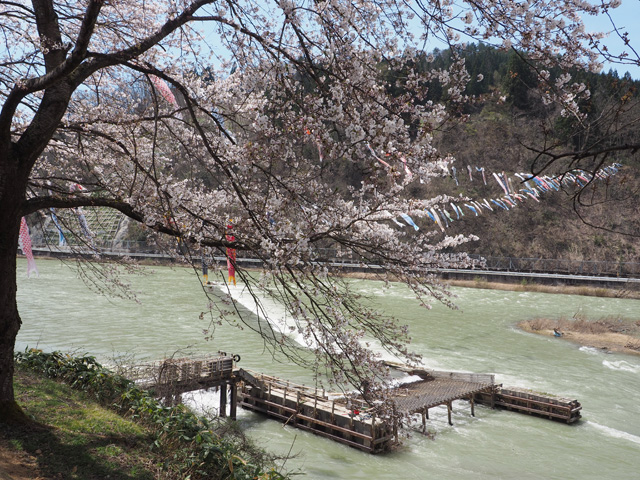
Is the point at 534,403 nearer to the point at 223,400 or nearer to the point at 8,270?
the point at 223,400

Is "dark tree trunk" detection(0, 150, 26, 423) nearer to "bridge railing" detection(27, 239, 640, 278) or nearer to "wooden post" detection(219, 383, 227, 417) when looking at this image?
"wooden post" detection(219, 383, 227, 417)

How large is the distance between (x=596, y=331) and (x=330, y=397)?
1761cm

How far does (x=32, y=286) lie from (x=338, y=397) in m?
25.5

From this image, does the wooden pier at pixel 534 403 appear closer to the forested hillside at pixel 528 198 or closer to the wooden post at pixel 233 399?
the wooden post at pixel 233 399

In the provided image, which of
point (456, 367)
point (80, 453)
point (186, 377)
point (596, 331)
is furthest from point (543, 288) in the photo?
point (80, 453)

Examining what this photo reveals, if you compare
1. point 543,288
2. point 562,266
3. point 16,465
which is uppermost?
point 562,266

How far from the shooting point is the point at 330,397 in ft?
43.5

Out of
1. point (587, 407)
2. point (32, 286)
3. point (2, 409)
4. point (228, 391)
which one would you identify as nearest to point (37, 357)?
point (2, 409)

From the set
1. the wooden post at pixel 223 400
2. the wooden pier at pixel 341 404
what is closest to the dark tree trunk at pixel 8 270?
the wooden pier at pixel 341 404

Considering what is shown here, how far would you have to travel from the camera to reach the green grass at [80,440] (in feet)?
16.8

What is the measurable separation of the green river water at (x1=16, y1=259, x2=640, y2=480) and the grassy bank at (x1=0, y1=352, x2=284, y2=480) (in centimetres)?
238

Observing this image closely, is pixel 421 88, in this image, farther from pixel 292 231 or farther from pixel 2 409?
pixel 2 409

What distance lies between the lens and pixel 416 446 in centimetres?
1194

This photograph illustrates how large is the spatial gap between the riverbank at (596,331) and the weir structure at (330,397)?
963 centimetres
